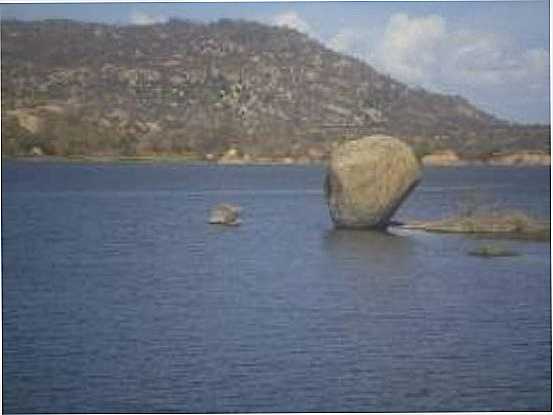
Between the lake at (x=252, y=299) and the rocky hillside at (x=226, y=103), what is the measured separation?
0.60ft

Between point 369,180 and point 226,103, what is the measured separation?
54.5 inches

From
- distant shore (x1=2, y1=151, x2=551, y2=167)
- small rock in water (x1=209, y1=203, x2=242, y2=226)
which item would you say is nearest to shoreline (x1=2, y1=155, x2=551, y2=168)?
distant shore (x1=2, y1=151, x2=551, y2=167)

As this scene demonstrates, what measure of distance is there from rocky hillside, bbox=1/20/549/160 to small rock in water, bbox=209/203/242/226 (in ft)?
1.16

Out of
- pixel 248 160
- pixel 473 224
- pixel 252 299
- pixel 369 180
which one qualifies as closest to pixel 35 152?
pixel 248 160

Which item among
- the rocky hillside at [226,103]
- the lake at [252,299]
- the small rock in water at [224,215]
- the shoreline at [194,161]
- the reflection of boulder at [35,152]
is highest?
the rocky hillside at [226,103]

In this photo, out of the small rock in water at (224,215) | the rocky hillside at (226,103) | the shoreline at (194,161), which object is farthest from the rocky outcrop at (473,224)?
the small rock in water at (224,215)

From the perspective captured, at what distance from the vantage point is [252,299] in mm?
6145

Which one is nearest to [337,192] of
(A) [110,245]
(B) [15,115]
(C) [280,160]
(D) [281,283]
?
(C) [280,160]

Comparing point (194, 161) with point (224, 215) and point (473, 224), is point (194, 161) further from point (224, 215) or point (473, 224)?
point (473, 224)

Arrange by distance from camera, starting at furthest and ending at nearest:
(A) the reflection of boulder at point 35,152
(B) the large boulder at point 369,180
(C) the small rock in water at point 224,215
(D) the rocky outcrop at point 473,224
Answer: (B) the large boulder at point 369,180 < (D) the rocky outcrop at point 473,224 < (C) the small rock in water at point 224,215 < (A) the reflection of boulder at point 35,152

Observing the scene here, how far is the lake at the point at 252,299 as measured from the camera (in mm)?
5473

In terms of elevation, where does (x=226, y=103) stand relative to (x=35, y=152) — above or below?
above

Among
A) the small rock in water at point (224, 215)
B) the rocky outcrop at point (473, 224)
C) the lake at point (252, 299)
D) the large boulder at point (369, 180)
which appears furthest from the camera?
the large boulder at point (369, 180)

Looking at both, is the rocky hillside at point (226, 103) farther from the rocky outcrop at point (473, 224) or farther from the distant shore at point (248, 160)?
the rocky outcrop at point (473, 224)
